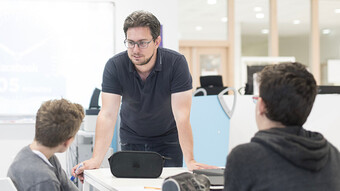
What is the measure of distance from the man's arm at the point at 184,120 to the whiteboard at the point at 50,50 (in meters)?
3.24

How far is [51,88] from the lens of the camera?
539cm

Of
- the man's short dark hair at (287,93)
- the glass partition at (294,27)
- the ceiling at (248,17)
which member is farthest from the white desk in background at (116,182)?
the glass partition at (294,27)

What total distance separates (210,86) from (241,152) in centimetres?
367

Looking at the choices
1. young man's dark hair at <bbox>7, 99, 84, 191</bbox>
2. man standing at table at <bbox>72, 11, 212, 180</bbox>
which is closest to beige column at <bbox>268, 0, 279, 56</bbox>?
man standing at table at <bbox>72, 11, 212, 180</bbox>

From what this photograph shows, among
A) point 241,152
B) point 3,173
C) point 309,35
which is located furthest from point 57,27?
point 309,35

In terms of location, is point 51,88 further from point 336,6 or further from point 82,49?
point 336,6

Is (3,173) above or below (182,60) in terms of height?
below

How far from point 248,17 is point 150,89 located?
20.5 ft

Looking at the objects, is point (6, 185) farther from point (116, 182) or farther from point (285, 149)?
point (285, 149)

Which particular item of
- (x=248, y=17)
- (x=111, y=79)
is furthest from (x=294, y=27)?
(x=111, y=79)

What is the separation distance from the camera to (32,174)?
153 cm

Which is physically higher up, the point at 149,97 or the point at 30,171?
the point at 149,97

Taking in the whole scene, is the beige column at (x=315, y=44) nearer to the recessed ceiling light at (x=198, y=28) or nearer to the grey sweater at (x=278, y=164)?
the recessed ceiling light at (x=198, y=28)

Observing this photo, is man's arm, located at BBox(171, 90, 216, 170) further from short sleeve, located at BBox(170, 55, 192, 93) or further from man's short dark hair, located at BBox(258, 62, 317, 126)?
man's short dark hair, located at BBox(258, 62, 317, 126)
